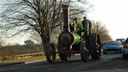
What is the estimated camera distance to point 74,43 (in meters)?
17.5

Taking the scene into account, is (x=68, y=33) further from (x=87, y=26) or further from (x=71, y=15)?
(x=71, y=15)

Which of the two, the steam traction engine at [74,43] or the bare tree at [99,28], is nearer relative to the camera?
the steam traction engine at [74,43]

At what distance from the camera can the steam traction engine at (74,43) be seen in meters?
17.1

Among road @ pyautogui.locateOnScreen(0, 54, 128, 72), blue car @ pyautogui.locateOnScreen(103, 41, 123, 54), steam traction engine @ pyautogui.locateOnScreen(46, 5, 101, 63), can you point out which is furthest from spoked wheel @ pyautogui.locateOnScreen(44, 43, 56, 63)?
blue car @ pyautogui.locateOnScreen(103, 41, 123, 54)

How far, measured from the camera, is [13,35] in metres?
40.7

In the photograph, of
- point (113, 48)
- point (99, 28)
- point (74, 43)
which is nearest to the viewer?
point (74, 43)

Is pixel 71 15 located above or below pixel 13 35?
above

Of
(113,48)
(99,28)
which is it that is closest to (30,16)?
(113,48)

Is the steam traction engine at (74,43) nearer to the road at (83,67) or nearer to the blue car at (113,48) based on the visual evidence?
the road at (83,67)

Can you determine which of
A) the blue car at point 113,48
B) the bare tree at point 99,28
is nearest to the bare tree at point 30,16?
the blue car at point 113,48

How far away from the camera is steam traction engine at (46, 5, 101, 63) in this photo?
673 inches

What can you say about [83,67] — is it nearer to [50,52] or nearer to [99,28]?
[50,52]

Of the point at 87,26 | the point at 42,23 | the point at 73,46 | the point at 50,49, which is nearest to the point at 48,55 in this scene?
the point at 50,49

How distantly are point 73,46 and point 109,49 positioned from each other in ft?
35.4
